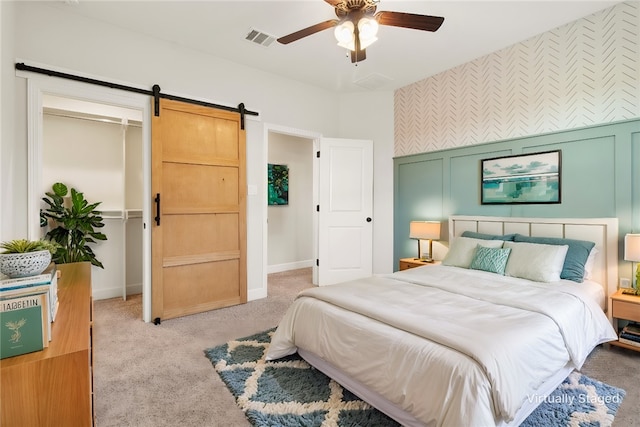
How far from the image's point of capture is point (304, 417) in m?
1.68

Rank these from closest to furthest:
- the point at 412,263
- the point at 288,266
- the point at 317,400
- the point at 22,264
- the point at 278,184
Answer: the point at 22,264, the point at 317,400, the point at 412,263, the point at 278,184, the point at 288,266

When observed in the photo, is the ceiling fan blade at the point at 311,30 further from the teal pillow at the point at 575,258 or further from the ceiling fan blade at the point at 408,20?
the teal pillow at the point at 575,258

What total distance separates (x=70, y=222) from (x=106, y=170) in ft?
2.77

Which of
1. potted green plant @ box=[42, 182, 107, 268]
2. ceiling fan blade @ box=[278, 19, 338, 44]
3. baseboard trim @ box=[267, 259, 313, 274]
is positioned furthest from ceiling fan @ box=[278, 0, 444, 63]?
baseboard trim @ box=[267, 259, 313, 274]

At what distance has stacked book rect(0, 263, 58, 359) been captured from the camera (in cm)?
80

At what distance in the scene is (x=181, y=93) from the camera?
332 centimetres

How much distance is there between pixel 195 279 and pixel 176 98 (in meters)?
1.95

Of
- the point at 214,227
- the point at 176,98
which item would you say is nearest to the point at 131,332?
the point at 214,227

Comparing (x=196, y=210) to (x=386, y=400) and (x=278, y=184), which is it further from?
(x=386, y=400)

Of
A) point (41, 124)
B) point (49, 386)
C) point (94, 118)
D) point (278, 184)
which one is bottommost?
point (49, 386)

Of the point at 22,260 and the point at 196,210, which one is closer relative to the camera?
the point at 22,260

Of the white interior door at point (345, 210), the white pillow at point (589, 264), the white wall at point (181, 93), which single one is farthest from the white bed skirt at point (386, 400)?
the white interior door at point (345, 210)

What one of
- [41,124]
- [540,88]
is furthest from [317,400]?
[540,88]

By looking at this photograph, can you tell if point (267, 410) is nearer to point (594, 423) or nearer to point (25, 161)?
point (594, 423)
